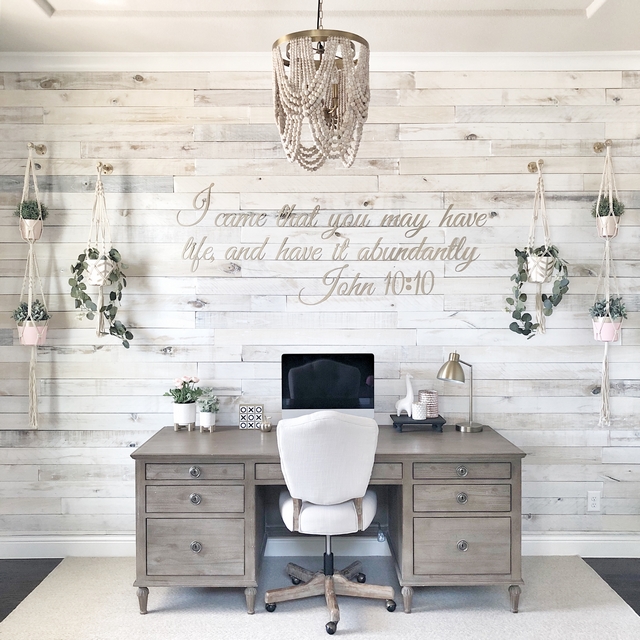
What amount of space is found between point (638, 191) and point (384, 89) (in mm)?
1465

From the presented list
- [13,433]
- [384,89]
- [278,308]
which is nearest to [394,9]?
[384,89]

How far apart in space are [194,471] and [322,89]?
69.3 inches

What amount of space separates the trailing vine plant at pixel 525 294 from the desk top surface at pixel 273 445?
22.9 inches

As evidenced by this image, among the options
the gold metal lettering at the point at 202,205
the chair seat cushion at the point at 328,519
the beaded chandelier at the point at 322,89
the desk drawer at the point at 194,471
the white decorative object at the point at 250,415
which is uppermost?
the beaded chandelier at the point at 322,89

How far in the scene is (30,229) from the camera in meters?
3.30

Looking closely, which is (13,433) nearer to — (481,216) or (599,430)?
(481,216)

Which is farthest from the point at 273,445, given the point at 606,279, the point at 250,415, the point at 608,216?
the point at 608,216

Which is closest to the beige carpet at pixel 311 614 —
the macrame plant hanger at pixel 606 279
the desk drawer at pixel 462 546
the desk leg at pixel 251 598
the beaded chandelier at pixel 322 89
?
the desk leg at pixel 251 598

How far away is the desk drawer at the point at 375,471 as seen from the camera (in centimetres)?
283

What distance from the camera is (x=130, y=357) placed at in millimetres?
3451

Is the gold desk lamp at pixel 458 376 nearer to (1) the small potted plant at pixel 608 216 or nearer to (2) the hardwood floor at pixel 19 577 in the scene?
(1) the small potted plant at pixel 608 216

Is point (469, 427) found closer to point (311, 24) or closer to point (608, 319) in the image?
point (608, 319)

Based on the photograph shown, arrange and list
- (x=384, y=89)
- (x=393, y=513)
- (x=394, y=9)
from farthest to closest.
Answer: (x=384, y=89) → (x=393, y=513) → (x=394, y=9)

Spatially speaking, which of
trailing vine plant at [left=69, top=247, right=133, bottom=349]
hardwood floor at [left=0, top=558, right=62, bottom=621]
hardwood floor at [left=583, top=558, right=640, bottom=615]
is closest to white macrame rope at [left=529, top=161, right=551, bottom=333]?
hardwood floor at [left=583, top=558, right=640, bottom=615]
